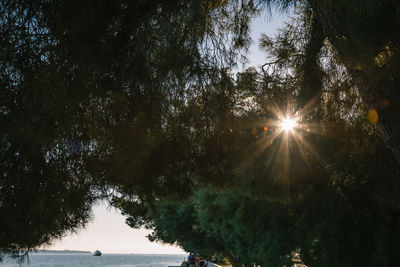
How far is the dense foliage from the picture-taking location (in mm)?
3309

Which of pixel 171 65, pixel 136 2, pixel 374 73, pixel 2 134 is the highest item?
pixel 136 2

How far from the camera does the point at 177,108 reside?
4875mm

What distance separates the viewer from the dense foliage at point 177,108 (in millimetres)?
3309

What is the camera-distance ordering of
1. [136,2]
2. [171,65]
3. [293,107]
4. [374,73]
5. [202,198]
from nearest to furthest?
[374,73]
[136,2]
[171,65]
[293,107]
[202,198]

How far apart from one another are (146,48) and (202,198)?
31.5 ft

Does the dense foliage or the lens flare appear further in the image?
the lens flare

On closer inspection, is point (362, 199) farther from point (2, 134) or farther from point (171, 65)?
point (2, 134)

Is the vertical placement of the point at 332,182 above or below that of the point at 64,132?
above

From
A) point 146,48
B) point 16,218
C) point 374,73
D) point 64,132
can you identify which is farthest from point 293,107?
point 16,218

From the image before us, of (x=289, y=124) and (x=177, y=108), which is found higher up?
(x=289, y=124)

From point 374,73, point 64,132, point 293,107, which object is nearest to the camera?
point 374,73

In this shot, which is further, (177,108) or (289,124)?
(289,124)

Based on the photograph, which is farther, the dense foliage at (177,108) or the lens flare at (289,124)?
the lens flare at (289,124)

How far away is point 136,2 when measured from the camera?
423 cm
